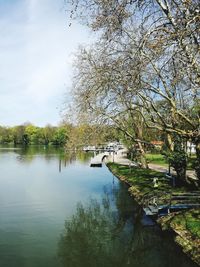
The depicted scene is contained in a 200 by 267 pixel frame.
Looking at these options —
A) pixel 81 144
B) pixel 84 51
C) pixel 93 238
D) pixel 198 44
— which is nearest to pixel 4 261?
pixel 93 238

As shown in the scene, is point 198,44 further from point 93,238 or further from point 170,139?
point 170,139

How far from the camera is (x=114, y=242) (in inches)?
669

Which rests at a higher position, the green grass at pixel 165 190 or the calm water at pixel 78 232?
the green grass at pixel 165 190

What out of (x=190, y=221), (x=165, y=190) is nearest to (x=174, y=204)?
(x=190, y=221)

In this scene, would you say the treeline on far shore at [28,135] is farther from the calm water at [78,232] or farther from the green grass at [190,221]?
the green grass at [190,221]

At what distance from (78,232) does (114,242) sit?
2592mm

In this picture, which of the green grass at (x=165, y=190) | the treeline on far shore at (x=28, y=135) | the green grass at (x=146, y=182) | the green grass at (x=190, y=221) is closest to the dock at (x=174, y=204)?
the green grass at (x=190, y=221)

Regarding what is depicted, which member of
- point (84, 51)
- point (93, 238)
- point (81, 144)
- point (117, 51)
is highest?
point (84, 51)

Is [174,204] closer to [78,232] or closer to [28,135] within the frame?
[78,232]

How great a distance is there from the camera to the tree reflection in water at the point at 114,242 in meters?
14.5

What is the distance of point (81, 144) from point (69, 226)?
12.1 m

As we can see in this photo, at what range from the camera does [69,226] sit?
19.9m

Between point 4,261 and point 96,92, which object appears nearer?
point 4,261

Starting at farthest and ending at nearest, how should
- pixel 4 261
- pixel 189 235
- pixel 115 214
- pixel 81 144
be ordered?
pixel 81 144
pixel 115 214
pixel 189 235
pixel 4 261
